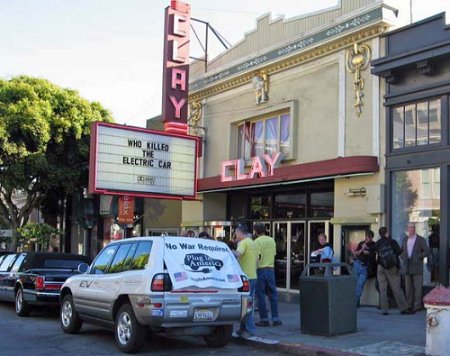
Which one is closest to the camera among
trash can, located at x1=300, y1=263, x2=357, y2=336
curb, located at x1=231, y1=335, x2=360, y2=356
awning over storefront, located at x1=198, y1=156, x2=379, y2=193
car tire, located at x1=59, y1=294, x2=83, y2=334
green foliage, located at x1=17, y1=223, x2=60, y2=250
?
curb, located at x1=231, y1=335, x2=360, y2=356

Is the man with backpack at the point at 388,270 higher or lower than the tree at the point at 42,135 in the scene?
lower

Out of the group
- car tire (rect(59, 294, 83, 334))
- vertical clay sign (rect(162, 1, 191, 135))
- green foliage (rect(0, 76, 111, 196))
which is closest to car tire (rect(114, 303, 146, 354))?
car tire (rect(59, 294, 83, 334))

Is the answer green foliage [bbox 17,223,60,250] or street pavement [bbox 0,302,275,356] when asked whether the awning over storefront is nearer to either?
street pavement [bbox 0,302,275,356]

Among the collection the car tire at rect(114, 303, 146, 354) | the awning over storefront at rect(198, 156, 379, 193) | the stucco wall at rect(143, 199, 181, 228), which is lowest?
the car tire at rect(114, 303, 146, 354)

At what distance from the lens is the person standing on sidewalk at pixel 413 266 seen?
11812 millimetres

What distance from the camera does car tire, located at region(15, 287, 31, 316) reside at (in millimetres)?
12484

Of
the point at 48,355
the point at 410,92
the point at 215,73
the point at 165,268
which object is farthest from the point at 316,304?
the point at 215,73

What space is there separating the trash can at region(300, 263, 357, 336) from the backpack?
7.51 feet

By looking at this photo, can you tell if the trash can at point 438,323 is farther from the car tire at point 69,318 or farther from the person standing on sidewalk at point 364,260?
the car tire at point 69,318

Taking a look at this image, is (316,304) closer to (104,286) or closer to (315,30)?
(104,286)

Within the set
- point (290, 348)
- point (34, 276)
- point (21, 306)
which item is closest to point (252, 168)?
point (34, 276)

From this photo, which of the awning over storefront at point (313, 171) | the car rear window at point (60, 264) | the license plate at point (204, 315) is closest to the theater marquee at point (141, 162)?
the awning over storefront at point (313, 171)

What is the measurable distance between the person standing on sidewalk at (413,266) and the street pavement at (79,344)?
424 centimetres

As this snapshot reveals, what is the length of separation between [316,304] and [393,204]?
4591 millimetres
